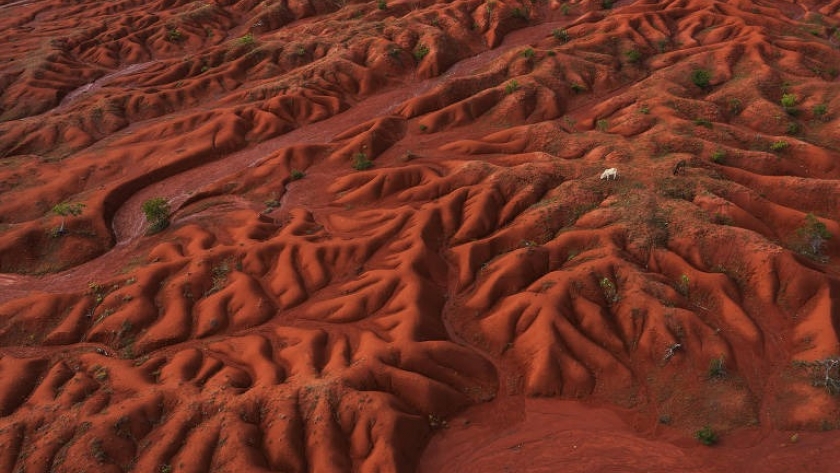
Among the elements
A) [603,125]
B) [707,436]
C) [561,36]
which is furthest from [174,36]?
[707,436]

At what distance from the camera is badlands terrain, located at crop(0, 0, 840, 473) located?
720 inches

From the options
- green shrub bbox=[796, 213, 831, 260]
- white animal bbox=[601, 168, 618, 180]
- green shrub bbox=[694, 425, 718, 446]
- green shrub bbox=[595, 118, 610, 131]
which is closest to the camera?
green shrub bbox=[694, 425, 718, 446]

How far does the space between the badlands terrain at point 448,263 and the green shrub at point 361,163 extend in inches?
Answer: 19.5

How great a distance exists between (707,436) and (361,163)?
2576 cm

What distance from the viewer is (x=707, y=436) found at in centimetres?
1758

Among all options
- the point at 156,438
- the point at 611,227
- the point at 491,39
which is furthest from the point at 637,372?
the point at 491,39

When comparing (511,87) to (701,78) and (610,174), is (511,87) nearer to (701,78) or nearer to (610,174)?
(701,78)

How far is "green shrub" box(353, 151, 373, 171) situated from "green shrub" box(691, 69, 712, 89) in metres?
26.1

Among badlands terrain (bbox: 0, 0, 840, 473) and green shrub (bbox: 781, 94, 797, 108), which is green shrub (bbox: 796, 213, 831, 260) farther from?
green shrub (bbox: 781, 94, 797, 108)

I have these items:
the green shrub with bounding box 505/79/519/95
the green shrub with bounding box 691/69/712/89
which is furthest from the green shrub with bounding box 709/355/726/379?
the green shrub with bounding box 691/69/712/89

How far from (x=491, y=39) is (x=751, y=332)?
1616 inches

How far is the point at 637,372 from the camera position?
67.4 feet

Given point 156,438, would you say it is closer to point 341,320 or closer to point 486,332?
point 341,320

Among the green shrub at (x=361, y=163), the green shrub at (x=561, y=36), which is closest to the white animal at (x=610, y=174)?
the green shrub at (x=361, y=163)
